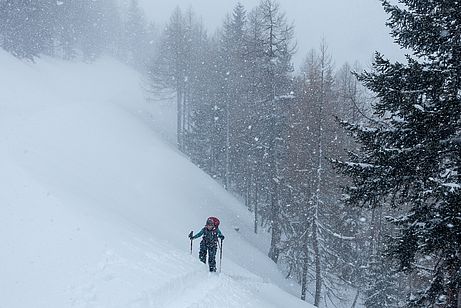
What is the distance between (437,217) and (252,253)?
54.1 ft

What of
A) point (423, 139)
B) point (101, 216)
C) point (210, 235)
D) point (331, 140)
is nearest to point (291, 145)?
point (331, 140)

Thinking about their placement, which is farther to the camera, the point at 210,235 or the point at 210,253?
the point at 210,235

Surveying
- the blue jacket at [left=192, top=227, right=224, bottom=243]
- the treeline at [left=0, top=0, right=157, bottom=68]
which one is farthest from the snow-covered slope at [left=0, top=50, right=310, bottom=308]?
the treeline at [left=0, top=0, right=157, bottom=68]

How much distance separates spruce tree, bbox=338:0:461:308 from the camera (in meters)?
8.28

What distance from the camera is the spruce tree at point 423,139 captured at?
8.28 meters

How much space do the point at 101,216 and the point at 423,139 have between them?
1097cm

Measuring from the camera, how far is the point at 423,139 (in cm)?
861

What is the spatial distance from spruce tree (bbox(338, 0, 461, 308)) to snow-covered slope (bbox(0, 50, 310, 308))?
516 cm

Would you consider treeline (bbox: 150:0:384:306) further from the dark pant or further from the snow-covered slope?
the dark pant

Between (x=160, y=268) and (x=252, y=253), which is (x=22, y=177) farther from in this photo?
(x=252, y=253)

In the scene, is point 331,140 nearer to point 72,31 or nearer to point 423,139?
point 423,139

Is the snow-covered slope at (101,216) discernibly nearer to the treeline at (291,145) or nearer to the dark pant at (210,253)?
the dark pant at (210,253)

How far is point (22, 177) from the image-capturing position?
1484 cm

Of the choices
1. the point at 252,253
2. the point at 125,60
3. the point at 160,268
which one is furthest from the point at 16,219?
the point at 125,60
